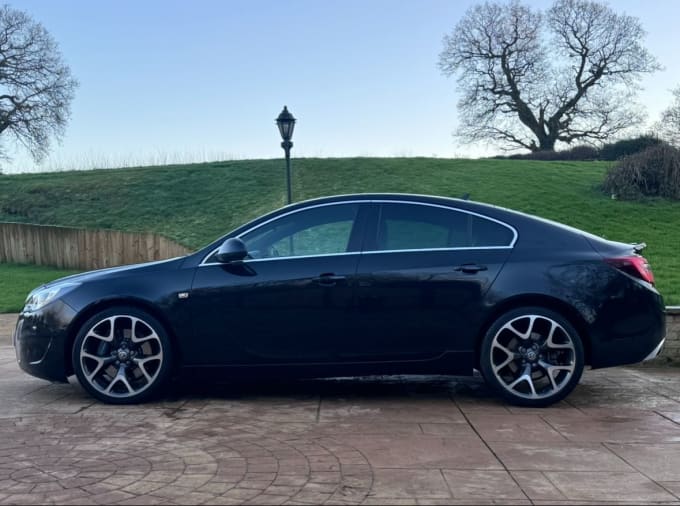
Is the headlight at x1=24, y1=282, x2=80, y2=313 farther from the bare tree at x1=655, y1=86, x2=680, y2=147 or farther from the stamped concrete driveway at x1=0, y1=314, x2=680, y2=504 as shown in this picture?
the bare tree at x1=655, y1=86, x2=680, y2=147

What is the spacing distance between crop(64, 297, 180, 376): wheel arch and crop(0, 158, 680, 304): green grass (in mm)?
12463

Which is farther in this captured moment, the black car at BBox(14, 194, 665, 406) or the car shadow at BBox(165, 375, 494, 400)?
the car shadow at BBox(165, 375, 494, 400)

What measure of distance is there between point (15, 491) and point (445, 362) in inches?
121

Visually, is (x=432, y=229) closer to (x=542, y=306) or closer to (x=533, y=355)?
(x=542, y=306)

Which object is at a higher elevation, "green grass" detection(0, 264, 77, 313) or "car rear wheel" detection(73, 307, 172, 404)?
"car rear wheel" detection(73, 307, 172, 404)

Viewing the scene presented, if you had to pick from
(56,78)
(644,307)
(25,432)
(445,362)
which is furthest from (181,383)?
(56,78)

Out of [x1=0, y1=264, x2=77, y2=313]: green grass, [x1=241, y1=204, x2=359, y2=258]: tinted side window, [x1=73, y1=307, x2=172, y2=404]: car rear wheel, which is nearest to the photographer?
[x1=73, y1=307, x2=172, y2=404]: car rear wheel

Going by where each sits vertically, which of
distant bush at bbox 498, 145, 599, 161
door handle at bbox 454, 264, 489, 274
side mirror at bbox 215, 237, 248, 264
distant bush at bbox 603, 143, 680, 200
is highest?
distant bush at bbox 498, 145, 599, 161

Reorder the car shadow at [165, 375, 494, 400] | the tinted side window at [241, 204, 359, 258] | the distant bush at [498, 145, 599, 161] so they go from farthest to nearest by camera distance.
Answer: the distant bush at [498, 145, 599, 161]
the car shadow at [165, 375, 494, 400]
the tinted side window at [241, 204, 359, 258]

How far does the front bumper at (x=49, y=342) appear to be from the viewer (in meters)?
5.34

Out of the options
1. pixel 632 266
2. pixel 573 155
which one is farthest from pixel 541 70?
pixel 632 266

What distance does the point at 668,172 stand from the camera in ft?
64.4

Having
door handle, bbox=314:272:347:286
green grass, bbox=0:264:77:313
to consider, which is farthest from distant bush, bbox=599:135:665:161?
door handle, bbox=314:272:347:286

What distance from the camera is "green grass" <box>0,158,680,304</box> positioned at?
60.6 feet
